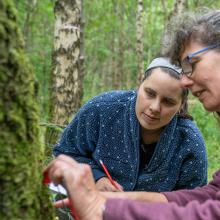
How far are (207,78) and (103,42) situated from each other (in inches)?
779

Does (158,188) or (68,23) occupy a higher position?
(68,23)

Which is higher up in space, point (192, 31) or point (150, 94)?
point (192, 31)

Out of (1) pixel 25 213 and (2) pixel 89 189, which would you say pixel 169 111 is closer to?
(2) pixel 89 189

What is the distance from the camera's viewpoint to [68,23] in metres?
4.92

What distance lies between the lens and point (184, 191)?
2426mm

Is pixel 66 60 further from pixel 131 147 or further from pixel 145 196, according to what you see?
pixel 145 196

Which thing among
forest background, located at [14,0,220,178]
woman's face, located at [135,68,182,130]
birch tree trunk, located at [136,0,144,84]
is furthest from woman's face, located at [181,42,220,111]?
birch tree trunk, located at [136,0,144,84]

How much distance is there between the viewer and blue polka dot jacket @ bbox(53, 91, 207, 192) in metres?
3.13

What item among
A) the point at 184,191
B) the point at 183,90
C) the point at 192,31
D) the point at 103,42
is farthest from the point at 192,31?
the point at 103,42

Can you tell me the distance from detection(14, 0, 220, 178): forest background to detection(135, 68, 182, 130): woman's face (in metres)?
0.59

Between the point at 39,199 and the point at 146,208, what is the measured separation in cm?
43

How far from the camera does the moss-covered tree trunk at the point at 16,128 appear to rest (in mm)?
1290

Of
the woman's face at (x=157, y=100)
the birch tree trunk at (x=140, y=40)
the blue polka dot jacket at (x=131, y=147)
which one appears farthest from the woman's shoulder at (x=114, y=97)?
the birch tree trunk at (x=140, y=40)

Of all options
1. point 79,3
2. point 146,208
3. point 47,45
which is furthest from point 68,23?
point 47,45
